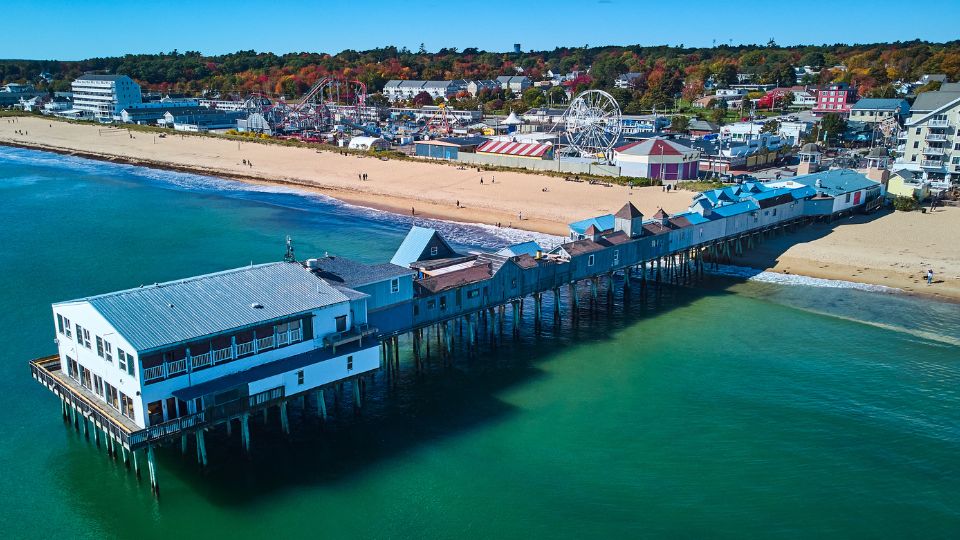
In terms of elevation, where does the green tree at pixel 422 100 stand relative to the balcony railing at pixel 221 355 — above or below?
above

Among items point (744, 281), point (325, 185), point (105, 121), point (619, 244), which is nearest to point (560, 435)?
point (619, 244)

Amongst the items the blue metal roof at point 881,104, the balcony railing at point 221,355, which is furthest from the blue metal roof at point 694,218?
the blue metal roof at point 881,104

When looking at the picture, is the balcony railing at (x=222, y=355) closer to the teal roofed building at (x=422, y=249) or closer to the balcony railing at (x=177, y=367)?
the balcony railing at (x=177, y=367)

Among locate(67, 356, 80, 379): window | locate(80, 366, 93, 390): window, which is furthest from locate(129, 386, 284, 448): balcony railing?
locate(67, 356, 80, 379): window

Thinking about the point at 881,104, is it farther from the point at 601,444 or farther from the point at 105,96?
the point at 105,96

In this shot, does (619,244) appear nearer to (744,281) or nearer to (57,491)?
(744,281)

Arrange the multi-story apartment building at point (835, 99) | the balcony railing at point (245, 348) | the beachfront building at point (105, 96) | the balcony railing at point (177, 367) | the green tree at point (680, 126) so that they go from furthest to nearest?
the beachfront building at point (105, 96)
the multi-story apartment building at point (835, 99)
the green tree at point (680, 126)
the balcony railing at point (245, 348)
the balcony railing at point (177, 367)

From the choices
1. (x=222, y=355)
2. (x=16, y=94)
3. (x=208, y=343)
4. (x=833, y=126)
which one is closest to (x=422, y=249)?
(x=222, y=355)
